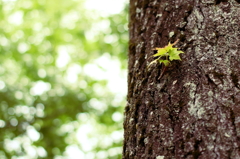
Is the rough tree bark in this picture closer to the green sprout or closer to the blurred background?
the green sprout

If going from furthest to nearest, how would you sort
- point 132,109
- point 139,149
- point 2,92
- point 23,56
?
point 23,56
point 2,92
point 132,109
point 139,149

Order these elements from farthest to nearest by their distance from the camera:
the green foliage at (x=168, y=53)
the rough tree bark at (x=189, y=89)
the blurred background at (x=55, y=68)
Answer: the blurred background at (x=55, y=68), the green foliage at (x=168, y=53), the rough tree bark at (x=189, y=89)

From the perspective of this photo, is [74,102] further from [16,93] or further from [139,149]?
[139,149]

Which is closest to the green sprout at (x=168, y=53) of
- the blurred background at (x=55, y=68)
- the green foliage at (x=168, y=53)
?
the green foliage at (x=168, y=53)

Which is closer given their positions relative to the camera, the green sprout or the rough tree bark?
the rough tree bark

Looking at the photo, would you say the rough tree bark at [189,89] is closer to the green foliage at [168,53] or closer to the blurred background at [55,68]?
the green foliage at [168,53]

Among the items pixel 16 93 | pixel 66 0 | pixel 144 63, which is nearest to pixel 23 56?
pixel 16 93

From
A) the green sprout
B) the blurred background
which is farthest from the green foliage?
the blurred background

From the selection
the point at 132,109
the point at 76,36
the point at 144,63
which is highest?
the point at 76,36
